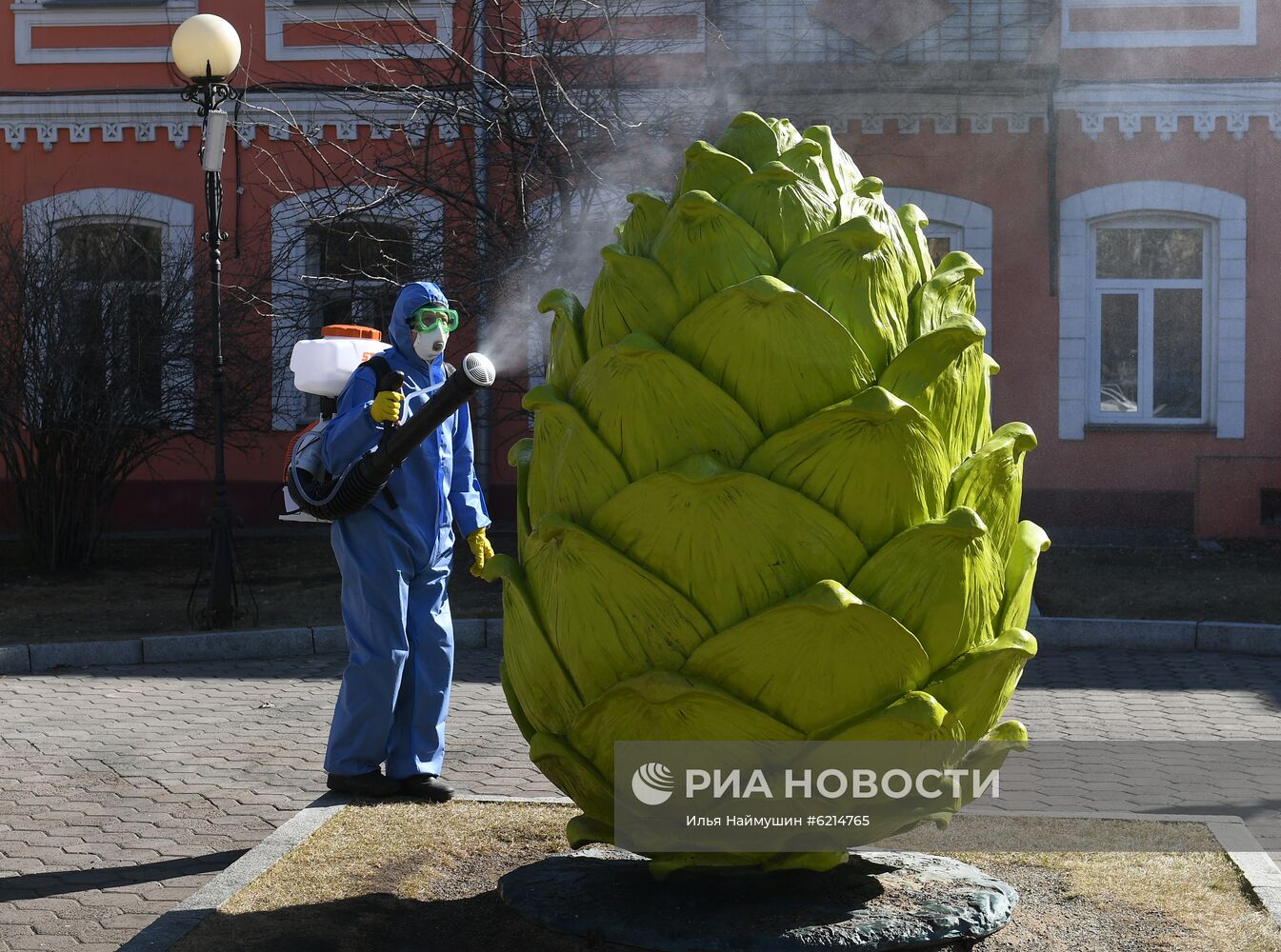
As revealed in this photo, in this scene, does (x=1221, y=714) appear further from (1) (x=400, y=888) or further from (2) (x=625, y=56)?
(2) (x=625, y=56)

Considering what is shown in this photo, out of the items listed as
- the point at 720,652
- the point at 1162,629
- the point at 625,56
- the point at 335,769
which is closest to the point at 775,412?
the point at 720,652

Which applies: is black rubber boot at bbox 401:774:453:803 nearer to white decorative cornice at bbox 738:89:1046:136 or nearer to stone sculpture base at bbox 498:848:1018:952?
stone sculpture base at bbox 498:848:1018:952

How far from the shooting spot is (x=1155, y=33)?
635 inches

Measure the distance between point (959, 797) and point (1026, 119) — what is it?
14.2 m

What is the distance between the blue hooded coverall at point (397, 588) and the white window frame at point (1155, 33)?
12707 mm

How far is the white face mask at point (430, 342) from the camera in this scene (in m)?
5.61

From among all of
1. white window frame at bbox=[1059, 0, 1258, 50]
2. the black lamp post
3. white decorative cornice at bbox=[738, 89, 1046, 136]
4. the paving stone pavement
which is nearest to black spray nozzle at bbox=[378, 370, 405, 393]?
the paving stone pavement

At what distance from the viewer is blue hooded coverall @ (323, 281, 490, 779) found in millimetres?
5461

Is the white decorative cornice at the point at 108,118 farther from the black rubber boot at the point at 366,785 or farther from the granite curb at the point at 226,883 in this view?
the granite curb at the point at 226,883

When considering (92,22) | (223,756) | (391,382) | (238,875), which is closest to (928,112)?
(92,22)

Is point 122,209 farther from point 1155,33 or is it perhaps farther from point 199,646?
point 1155,33

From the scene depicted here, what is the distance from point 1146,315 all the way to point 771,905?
14.6 metres

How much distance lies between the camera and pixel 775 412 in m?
2.96

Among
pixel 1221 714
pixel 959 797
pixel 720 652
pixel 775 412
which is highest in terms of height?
pixel 775 412
